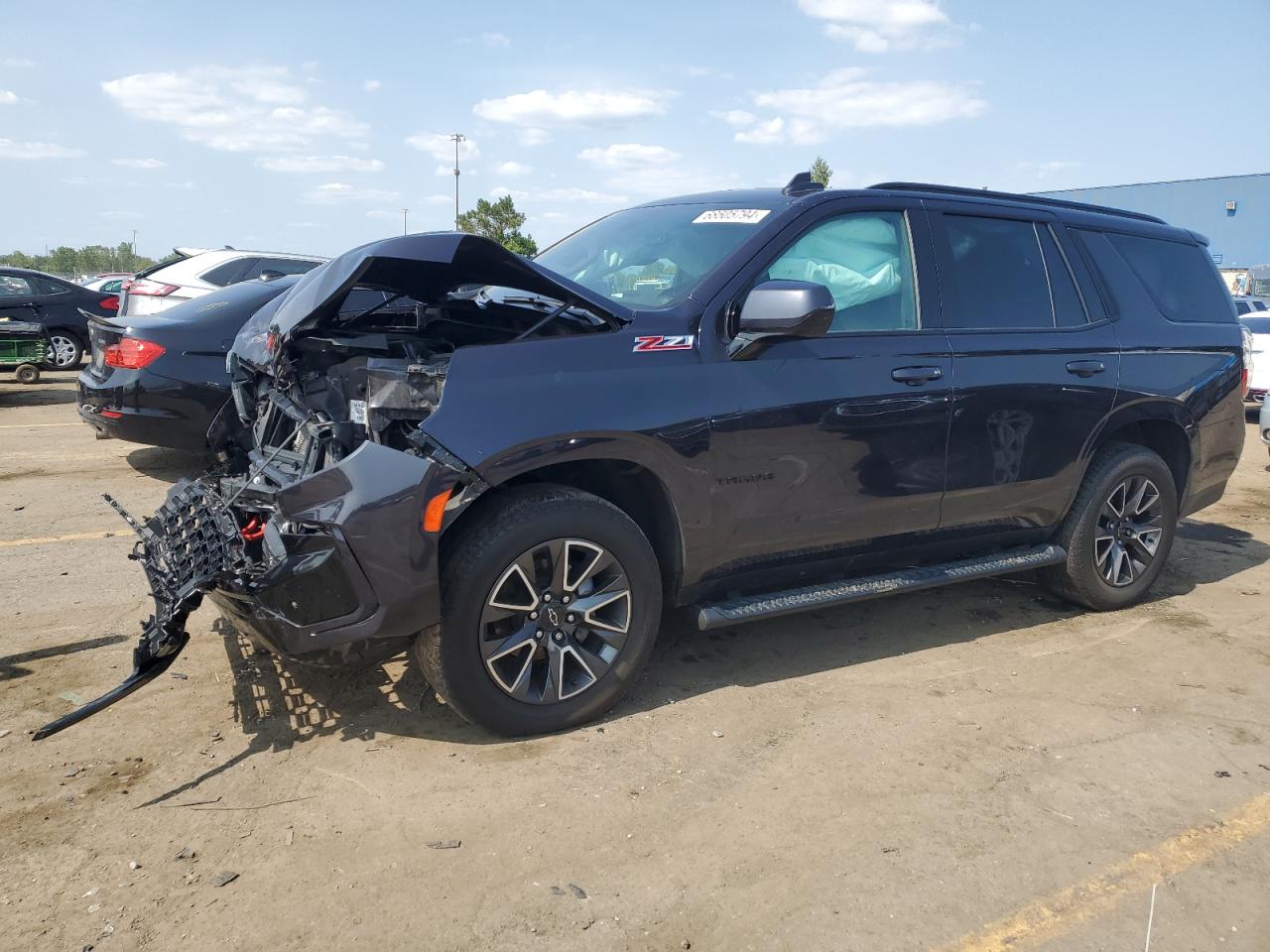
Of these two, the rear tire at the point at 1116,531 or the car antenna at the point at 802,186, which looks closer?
the car antenna at the point at 802,186

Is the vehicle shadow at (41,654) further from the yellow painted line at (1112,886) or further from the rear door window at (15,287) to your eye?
the rear door window at (15,287)

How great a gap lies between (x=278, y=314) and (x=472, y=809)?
2144 millimetres

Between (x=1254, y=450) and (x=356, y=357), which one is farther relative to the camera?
(x=1254, y=450)

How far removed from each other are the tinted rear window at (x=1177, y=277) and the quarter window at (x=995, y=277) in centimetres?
65

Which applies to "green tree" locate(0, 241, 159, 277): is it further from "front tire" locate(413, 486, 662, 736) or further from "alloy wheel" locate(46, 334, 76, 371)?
"front tire" locate(413, 486, 662, 736)

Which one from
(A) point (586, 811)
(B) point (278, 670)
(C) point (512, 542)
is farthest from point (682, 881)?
(B) point (278, 670)

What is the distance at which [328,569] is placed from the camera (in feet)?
10.5

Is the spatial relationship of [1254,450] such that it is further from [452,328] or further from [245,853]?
[245,853]

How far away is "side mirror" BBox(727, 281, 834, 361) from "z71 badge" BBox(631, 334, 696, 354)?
7.5 inches

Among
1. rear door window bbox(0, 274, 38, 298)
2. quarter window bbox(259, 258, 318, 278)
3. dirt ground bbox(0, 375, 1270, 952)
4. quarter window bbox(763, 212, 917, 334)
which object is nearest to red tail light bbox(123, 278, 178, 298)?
quarter window bbox(259, 258, 318, 278)

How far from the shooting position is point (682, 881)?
9.26ft

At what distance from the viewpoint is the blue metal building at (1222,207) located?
43812mm

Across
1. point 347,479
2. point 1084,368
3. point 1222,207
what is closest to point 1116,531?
point 1084,368

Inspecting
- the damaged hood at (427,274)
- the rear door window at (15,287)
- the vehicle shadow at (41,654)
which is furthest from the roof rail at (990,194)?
the rear door window at (15,287)
